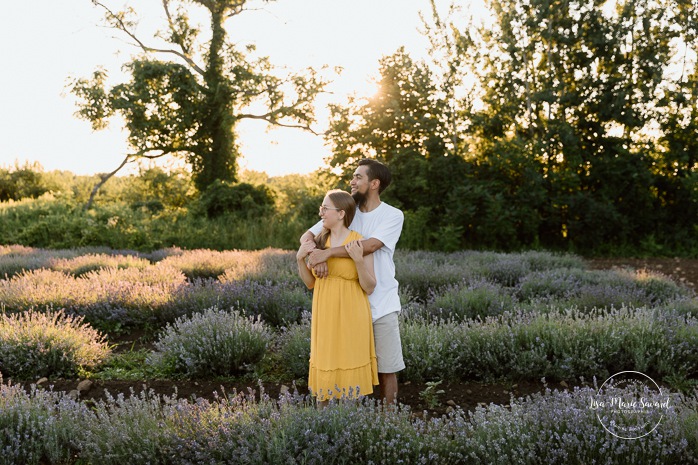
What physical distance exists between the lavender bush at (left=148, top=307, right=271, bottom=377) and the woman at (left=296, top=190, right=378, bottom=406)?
1559 mm

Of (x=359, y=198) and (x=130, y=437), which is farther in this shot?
(x=359, y=198)

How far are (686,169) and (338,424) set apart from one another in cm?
1409

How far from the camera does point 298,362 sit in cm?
496

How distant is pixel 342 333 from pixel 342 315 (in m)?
0.10

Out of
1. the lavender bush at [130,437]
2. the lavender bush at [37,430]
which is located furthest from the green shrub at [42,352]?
the lavender bush at [130,437]

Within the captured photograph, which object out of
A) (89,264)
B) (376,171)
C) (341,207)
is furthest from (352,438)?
(89,264)

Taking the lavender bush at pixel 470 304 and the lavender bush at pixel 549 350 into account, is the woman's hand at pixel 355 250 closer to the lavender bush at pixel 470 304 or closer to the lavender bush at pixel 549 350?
the lavender bush at pixel 549 350

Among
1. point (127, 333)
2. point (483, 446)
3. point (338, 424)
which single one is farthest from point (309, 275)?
point (127, 333)

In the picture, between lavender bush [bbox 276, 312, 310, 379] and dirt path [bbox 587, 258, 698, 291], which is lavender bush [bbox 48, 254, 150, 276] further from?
dirt path [bbox 587, 258, 698, 291]

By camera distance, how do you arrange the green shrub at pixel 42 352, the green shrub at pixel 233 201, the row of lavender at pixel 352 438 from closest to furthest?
the row of lavender at pixel 352 438 → the green shrub at pixel 42 352 → the green shrub at pixel 233 201

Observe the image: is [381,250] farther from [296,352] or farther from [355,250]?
[296,352]

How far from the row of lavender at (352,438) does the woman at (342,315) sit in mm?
217

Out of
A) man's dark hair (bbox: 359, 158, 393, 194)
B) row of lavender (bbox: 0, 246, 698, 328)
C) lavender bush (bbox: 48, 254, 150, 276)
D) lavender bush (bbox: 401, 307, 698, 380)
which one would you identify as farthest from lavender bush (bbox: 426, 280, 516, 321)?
lavender bush (bbox: 48, 254, 150, 276)

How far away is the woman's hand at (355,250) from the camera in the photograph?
3.44m
